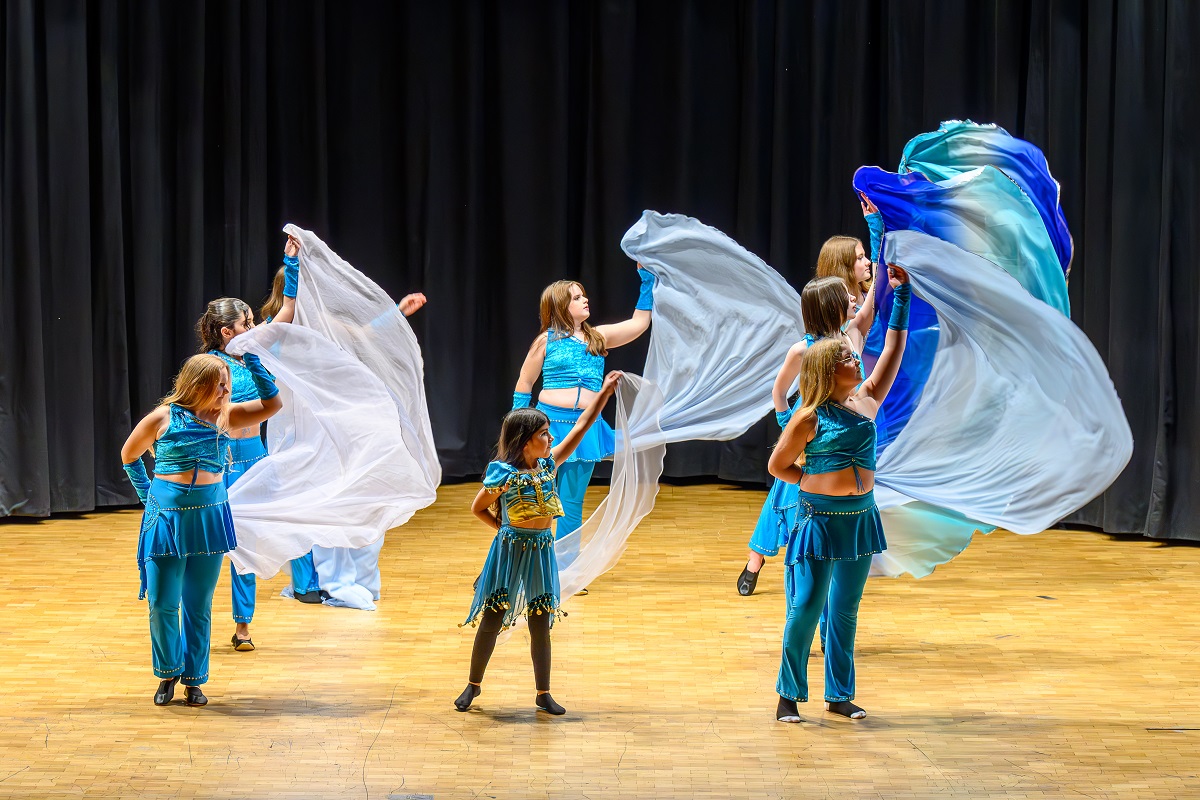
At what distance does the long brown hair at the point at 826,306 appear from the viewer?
408 cm

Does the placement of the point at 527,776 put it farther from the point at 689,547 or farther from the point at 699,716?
the point at 689,547

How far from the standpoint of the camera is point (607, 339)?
570 centimetres

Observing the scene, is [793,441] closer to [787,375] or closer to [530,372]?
[787,375]

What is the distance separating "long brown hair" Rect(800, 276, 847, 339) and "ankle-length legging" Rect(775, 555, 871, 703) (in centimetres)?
69

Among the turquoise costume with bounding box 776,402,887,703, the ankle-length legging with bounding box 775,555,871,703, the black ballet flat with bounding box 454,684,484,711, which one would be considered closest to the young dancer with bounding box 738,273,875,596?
the turquoise costume with bounding box 776,402,887,703

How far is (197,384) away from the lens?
401cm

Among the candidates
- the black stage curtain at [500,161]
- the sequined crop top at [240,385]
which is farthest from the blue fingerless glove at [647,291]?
the black stage curtain at [500,161]

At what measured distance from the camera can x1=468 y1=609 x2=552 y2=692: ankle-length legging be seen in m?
3.97

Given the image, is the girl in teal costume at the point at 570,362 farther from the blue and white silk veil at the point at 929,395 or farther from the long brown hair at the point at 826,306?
the long brown hair at the point at 826,306

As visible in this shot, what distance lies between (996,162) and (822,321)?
0.84m

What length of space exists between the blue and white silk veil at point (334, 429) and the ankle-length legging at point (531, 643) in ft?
2.47

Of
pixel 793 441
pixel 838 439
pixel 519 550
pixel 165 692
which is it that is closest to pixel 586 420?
pixel 519 550

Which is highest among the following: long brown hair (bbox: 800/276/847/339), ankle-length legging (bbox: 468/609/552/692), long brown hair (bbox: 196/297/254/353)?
long brown hair (bbox: 800/276/847/339)

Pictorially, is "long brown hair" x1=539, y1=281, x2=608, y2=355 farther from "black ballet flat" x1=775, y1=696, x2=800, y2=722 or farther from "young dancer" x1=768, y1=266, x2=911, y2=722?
"black ballet flat" x1=775, y1=696, x2=800, y2=722
